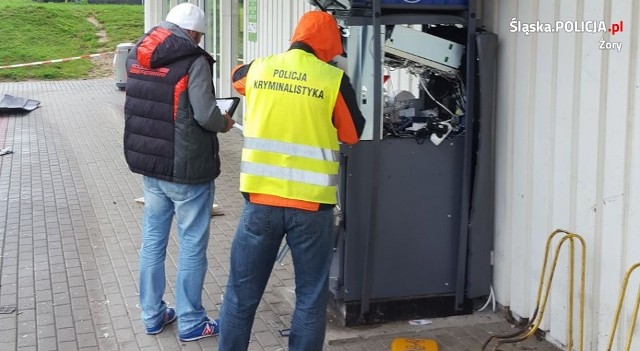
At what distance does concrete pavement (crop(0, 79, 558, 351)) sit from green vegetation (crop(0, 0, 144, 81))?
45.1ft

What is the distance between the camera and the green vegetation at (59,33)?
2522 centimetres

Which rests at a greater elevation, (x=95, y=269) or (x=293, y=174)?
(x=293, y=174)

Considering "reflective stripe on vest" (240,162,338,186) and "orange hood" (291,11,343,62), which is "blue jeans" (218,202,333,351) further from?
"orange hood" (291,11,343,62)

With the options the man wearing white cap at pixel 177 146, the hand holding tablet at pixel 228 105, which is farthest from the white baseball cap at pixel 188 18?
the hand holding tablet at pixel 228 105

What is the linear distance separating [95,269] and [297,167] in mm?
2985

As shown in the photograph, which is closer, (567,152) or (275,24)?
(567,152)

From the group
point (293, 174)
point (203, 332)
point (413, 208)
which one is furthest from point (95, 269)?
point (293, 174)

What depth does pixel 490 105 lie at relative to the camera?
5059 millimetres

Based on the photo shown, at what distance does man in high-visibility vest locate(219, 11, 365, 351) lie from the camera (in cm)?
394

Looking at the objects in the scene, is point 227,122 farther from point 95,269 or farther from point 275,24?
point 275,24

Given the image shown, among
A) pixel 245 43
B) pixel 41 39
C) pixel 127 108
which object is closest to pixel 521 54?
pixel 127 108

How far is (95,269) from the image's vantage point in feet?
20.9

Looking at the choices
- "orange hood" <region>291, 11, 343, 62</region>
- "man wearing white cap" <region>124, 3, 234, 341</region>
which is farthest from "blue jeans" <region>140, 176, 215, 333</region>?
"orange hood" <region>291, 11, 343, 62</region>

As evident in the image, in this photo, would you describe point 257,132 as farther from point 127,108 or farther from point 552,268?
point 552,268
